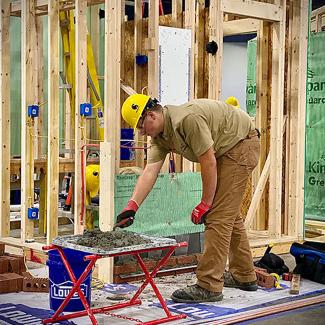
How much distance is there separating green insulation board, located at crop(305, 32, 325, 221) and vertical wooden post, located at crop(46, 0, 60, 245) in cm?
397

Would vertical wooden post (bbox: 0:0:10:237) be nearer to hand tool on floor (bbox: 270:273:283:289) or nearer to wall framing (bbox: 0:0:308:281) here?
wall framing (bbox: 0:0:308:281)

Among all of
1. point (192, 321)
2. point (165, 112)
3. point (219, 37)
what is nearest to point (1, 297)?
point (192, 321)

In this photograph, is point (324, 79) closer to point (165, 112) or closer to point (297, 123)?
point (297, 123)

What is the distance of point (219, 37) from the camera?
20.3 ft

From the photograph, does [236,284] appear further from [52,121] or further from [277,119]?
[52,121]

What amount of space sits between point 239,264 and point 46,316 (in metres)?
1.54

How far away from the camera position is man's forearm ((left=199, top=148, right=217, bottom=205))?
448cm

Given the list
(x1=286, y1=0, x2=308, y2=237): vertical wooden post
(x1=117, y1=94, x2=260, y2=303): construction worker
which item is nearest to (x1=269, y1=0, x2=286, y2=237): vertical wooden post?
(x1=286, y1=0, x2=308, y2=237): vertical wooden post

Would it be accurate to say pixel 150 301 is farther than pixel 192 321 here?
Yes

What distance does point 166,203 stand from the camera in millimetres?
5812

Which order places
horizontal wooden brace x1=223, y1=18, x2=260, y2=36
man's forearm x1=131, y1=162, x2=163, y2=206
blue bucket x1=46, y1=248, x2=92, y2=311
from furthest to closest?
horizontal wooden brace x1=223, y1=18, x2=260, y2=36
man's forearm x1=131, y1=162, x2=163, y2=206
blue bucket x1=46, y1=248, x2=92, y2=311

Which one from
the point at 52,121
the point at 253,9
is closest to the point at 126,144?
the point at 52,121

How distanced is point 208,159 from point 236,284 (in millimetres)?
1329

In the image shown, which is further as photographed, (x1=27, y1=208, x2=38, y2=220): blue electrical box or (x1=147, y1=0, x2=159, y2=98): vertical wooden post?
(x1=27, y1=208, x2=38, y2=220): blue electrical box
